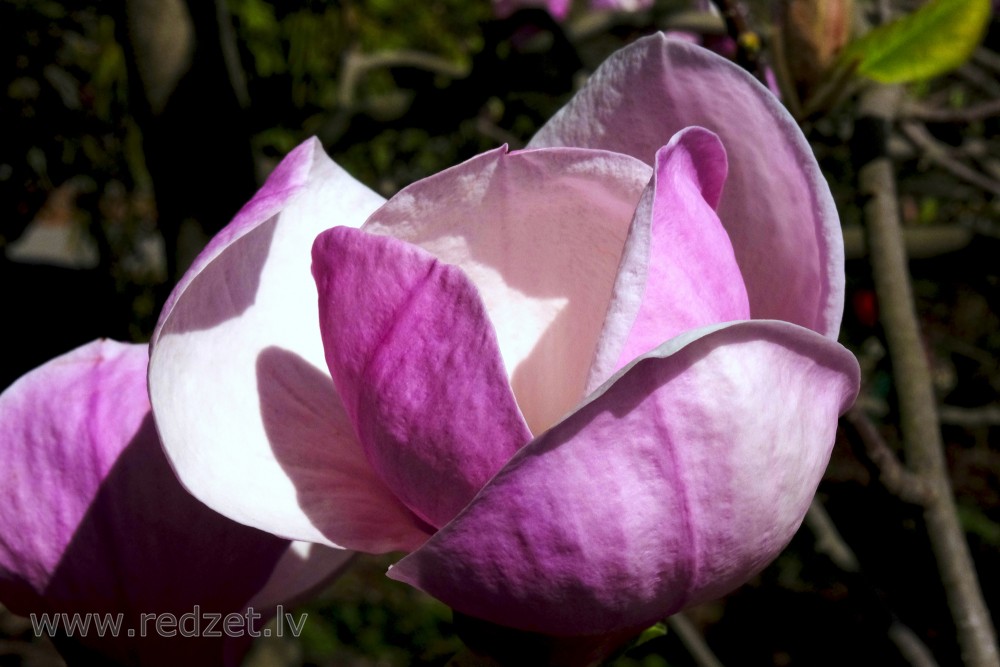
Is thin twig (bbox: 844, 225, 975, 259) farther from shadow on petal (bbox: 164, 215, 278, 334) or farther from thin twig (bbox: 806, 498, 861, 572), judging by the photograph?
shadow on petal (bbox: 164, 215, 278, 334)

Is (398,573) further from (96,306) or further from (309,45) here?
(309,45)

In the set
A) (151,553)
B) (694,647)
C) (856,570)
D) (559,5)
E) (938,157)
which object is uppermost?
(151,553)

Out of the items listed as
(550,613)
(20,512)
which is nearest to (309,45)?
(20,512)

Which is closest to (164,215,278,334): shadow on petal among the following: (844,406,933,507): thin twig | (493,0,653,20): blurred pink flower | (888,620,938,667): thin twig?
(844,406,933,507): thin twig

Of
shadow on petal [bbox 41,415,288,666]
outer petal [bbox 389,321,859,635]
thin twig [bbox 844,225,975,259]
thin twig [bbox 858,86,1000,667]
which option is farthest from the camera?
thin twig [bbox 844,225,975,259]

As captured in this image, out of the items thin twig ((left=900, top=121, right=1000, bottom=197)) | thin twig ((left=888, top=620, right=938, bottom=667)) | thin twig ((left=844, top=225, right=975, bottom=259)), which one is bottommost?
thin twig ((left=888, top=620, right=938, bottom=667))

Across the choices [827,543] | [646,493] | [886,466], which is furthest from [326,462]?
[827,543]

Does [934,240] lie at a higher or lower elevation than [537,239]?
lower

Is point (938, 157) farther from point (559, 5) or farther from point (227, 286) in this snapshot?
point (227, 286)
